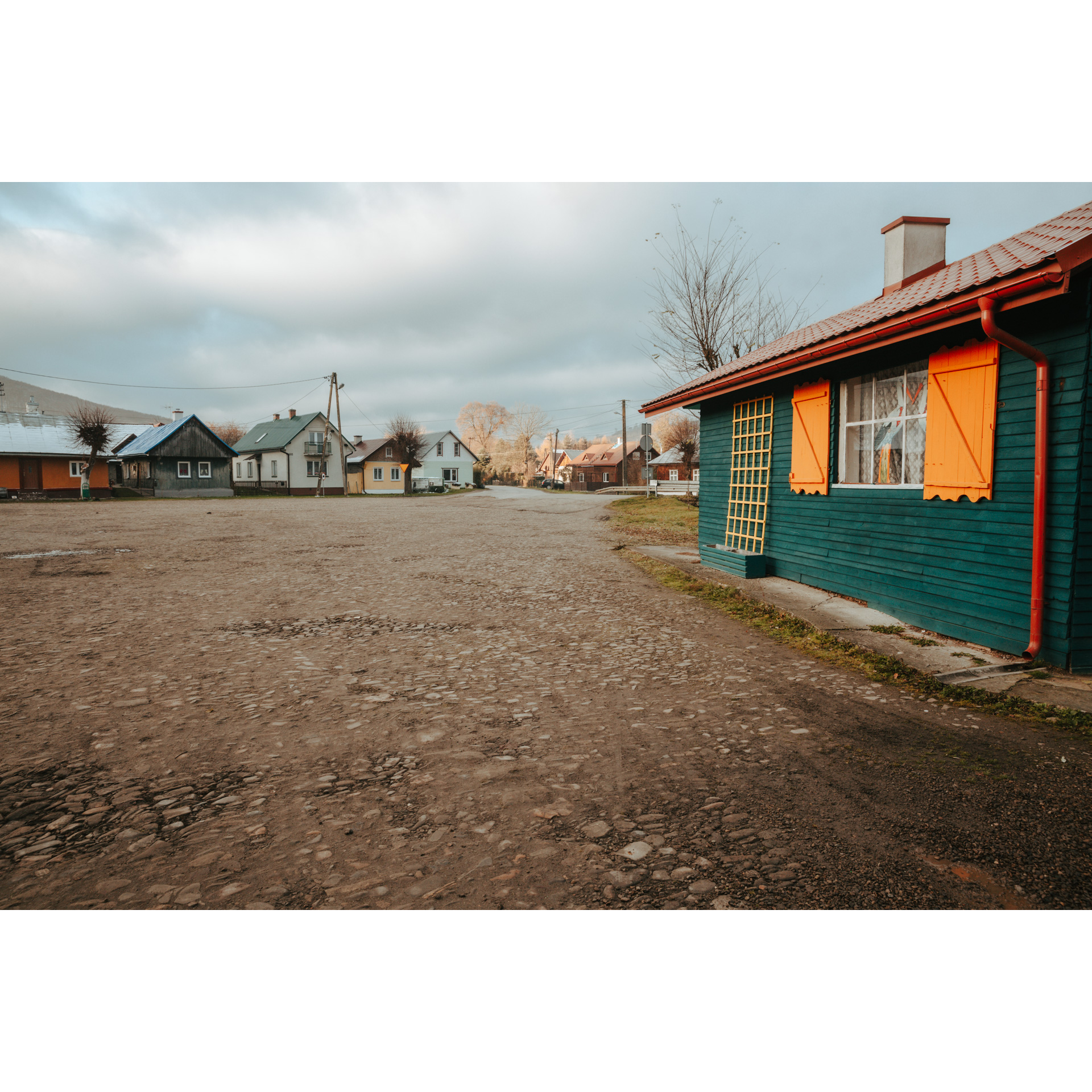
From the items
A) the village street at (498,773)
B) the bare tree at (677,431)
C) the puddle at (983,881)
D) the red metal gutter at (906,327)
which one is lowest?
the puddle at (983,881)

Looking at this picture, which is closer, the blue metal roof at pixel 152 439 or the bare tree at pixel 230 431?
the blue metal roof at pixel 152 439

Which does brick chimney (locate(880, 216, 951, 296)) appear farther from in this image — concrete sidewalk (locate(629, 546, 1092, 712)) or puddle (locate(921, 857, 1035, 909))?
puddle (locate(921, 857, 1035, 909))

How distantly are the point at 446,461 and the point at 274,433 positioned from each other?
61.6 ft

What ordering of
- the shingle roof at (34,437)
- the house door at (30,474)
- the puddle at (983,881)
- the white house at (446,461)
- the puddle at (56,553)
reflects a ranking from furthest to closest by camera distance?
the white house at (446,461), the house door at (30,474), the shingle roof at (34,437), the puddle at (56,553), the puddle at (983,881)

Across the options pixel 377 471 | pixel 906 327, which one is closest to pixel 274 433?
pixel 377 471

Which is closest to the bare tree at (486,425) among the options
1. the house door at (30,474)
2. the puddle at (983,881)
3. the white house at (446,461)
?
the white house at (446,461)

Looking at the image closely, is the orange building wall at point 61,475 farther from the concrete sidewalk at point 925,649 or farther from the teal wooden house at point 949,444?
the concrete sidewalk at point 925,649

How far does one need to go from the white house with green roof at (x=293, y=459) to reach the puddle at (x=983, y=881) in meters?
54.0

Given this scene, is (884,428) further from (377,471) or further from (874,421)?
(377,471)

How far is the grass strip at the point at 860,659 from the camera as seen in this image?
4.43m

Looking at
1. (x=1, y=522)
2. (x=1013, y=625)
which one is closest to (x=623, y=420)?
(x=1, y=522)

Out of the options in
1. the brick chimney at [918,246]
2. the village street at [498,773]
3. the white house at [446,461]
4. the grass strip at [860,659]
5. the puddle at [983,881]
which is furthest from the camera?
the white house at [446,461]

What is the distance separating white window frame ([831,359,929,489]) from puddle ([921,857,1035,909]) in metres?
4.89

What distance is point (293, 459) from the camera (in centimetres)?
5525
